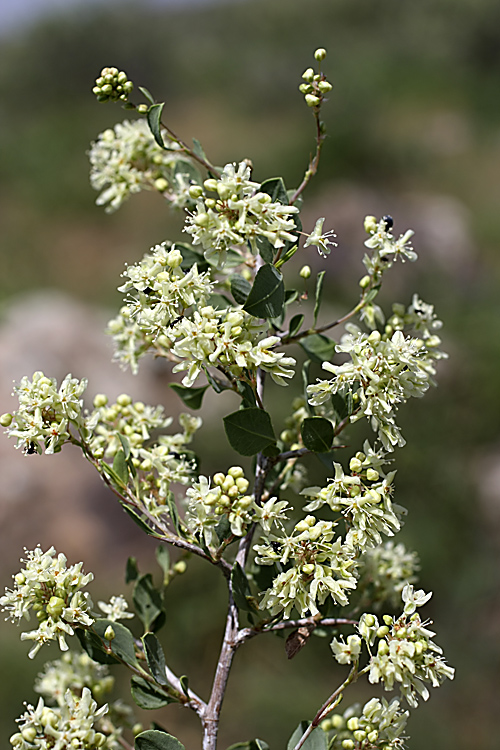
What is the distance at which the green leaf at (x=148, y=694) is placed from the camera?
35.6 inches

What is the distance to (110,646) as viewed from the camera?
91cm

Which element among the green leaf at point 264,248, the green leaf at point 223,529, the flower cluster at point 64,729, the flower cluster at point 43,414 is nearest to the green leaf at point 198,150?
the green leaf at point 264,248

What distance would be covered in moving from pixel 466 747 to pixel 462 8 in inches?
568

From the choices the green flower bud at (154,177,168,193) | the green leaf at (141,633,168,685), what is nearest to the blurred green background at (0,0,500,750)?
the green leaf at (141,633,168,685)

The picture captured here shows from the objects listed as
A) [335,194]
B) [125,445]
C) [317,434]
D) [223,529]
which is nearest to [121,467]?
[125,445]

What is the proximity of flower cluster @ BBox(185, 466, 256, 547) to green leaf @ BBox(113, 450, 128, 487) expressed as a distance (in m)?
0.10

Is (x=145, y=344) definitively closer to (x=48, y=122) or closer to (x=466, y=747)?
(x=466, y=747)

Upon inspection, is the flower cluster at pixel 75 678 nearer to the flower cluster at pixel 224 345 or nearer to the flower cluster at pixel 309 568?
the flower cluster at pixel 309 568

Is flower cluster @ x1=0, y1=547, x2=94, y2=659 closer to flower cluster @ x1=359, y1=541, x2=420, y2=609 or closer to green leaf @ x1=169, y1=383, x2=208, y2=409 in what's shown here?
green leaf @ x1=169, y1=383, x2=208, y2=409

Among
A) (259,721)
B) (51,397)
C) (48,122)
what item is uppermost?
(48,122)

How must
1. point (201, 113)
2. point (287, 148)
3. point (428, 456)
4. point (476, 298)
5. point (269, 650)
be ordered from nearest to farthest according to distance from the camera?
1. point (269, 650)
2. point (428, 456)
3. point (476, 298)
4. point (287, 148)
5. point (201, 113)

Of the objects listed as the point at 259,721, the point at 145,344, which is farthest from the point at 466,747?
the point at 145,344

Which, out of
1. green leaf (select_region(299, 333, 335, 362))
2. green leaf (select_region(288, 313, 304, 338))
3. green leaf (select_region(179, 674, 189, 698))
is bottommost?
green leaf (select_region(179, 674, 189, 698))

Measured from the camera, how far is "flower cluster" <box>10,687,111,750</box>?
0.86 meters
